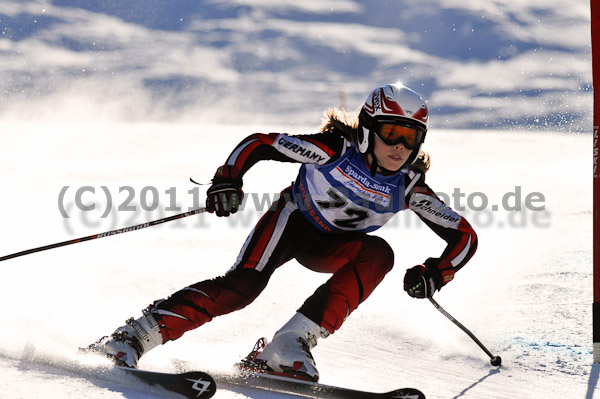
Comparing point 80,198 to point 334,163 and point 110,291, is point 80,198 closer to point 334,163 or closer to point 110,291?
point 110,291

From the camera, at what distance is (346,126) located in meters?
4.23

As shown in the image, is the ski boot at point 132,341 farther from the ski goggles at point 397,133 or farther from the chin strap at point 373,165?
the ski goggles at point 397,133

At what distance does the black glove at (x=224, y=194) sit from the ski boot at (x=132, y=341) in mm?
742

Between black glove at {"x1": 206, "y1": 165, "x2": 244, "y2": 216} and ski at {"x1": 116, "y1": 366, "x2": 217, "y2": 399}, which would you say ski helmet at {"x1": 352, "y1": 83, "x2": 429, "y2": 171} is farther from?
ski at {"x1": 116, "y1": 366, "x2": 217, "y2": 399}

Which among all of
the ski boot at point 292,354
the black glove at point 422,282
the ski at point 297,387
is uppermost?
the black glove at point 422,282

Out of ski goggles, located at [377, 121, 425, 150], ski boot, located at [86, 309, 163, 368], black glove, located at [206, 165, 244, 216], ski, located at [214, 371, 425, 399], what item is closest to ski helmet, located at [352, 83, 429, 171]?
ski goggles, located at [377, 121, 425, 150]

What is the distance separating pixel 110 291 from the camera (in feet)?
20.6

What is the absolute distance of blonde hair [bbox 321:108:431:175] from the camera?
417cm

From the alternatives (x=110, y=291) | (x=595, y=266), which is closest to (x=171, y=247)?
(x=110, y=291)

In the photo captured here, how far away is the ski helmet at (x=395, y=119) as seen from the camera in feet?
12.7

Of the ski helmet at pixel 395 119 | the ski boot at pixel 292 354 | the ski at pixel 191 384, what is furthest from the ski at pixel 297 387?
the ski helmet at pixel 395 119

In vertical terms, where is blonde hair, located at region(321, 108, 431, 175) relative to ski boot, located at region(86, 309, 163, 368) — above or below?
above

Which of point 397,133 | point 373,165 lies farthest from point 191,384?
point 397,133

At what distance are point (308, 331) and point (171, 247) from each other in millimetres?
5418
